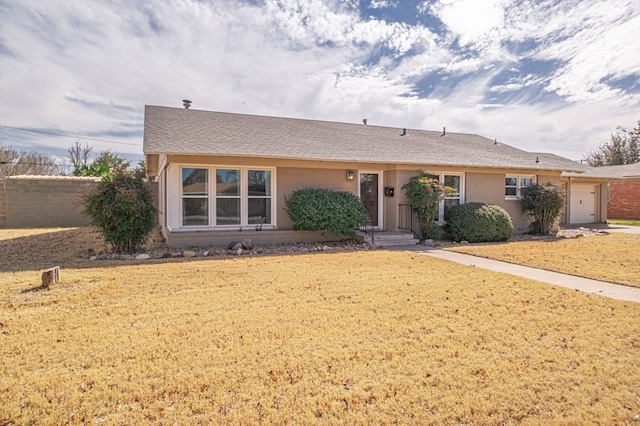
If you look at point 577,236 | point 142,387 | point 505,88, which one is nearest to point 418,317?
point 142,387

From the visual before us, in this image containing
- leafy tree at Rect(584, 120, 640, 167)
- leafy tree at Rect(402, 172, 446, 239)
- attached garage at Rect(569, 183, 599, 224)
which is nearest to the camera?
leafy tree at Rect(402, 172, 446, 239)

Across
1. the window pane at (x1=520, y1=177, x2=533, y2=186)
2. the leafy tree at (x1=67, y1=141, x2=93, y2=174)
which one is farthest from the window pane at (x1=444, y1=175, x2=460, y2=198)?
the leafy tree at (x1=67, y1=141, x2=93, y2=174)

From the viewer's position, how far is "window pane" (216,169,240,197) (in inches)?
416

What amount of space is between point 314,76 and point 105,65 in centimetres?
785

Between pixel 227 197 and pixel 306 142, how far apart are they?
3.41 m

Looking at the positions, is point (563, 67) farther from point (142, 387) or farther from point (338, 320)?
point (142, 387)

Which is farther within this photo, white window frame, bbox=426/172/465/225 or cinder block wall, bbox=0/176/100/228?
cinder block wall, bbox=0/176/100/228

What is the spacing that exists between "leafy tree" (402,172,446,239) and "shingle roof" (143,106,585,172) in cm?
78

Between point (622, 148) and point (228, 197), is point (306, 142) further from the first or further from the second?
point (622, 148)

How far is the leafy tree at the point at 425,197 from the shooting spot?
11430 millimetres

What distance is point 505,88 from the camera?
16.8 m

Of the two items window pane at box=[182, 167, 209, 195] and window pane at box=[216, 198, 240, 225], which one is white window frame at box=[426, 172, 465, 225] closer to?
window pane at box=[216, 198, 240, 225]

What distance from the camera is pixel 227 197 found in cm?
1068

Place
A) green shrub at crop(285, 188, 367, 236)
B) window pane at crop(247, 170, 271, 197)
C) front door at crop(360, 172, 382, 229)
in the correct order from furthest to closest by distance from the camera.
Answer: front door at crop(360, 172, 382, 229), window pane at crop(247, 170, 271, 197), green shrub at crop(285, 188, 367, 236)
